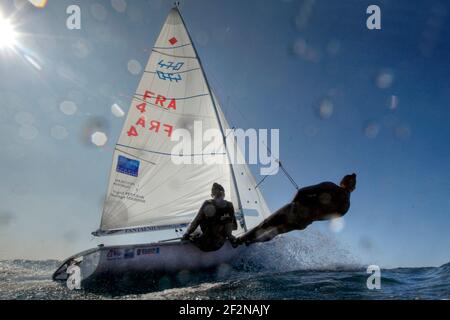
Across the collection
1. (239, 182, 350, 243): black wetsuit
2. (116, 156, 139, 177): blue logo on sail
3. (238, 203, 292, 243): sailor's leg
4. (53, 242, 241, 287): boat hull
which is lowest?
(53, 242, 241, 287): boat hull

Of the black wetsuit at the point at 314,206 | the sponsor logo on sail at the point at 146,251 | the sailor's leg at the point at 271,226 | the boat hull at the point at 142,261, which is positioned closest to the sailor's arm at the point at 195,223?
the boat hull at the point at 142,261

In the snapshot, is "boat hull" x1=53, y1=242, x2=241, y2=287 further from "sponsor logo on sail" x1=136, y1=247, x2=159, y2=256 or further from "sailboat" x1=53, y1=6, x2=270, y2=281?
"sailboat" x1=53, y1=6, x2=270, y2=281

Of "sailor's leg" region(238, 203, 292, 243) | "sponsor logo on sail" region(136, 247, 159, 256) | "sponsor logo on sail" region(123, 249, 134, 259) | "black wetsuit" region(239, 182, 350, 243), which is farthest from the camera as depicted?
"sponsor logo on sail" region(136, 247, 159, 256)

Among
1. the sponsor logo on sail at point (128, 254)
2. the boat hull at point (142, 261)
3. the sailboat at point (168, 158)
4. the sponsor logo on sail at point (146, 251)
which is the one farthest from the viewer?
the sailboat at point (168, 158)

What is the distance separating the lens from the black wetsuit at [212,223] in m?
8.73

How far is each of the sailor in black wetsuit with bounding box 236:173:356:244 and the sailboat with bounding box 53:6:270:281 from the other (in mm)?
4490

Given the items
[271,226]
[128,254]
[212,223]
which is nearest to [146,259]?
[128,254]

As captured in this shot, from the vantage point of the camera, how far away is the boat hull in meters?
8.38

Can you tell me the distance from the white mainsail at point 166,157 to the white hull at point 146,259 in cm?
256

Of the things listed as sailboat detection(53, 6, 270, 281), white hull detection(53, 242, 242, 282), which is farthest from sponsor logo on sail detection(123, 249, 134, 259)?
sailboat detection(53, 6, 270, 281)

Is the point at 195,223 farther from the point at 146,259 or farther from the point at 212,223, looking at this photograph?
the point at 146,259

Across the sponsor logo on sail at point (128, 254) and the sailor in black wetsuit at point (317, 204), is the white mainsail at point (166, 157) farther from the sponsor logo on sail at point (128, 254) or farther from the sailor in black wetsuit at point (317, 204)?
the sailor in black wetsuit at point (317, 204)

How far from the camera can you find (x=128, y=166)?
12.0 m
